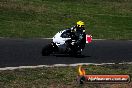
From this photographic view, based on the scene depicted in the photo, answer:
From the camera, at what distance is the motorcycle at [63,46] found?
21.2m

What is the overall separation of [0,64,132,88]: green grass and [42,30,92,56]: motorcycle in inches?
139

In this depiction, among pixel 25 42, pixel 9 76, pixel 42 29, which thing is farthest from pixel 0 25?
pixel 9 76

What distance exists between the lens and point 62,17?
3984 cm

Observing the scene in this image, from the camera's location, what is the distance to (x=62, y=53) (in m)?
21.7

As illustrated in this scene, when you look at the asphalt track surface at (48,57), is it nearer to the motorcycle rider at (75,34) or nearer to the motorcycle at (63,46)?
the motorcycle at (63,46)

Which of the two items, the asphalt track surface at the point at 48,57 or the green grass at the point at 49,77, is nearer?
the green grass at the point at 49,77

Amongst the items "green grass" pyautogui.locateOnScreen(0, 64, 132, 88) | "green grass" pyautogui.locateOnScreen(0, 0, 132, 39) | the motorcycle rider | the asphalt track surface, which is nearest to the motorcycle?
the motorcycle rider

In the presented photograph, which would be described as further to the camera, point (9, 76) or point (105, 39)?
point (105, 39)

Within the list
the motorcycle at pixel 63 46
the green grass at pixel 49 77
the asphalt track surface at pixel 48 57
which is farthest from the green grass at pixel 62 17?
the green grass at pixel 49 77

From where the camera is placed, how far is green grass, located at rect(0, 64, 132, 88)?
1406 cm

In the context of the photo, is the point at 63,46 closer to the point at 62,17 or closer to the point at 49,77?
the point at 49,77

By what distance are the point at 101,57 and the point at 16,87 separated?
29.8 feet

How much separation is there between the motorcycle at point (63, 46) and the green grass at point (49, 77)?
3528 mm

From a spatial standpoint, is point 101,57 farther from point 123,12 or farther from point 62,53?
point 123,12
